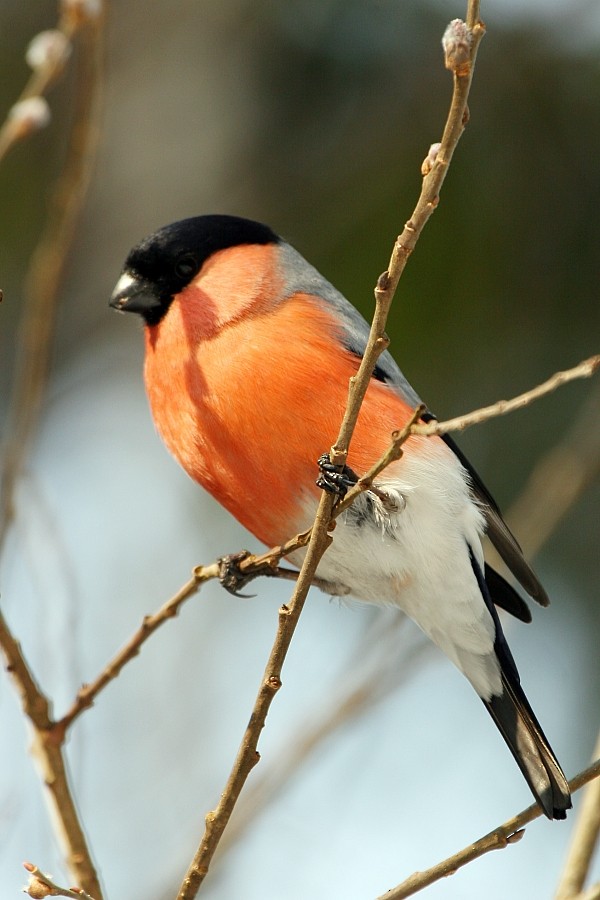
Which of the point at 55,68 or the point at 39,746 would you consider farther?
the point at 55,68

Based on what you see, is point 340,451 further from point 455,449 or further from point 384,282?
point 455,449

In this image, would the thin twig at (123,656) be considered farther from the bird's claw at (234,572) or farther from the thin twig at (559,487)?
the thin twig at (559,487)

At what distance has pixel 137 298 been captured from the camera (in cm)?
331

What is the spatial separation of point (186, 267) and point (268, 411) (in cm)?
78

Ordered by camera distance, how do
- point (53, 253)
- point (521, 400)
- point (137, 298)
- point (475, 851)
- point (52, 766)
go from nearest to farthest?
point (521, 400) → point (475, 851) → point (52, 766) → point (53, 253) → point (137, 298)

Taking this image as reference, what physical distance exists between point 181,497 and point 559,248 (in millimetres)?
2564

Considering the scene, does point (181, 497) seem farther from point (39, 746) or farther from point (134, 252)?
point (39, 746)

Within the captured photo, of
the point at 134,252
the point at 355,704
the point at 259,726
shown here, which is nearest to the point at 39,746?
the point at 259,726

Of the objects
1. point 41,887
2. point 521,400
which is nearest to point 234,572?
point 41,887

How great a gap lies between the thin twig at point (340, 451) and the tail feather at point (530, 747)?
89cm

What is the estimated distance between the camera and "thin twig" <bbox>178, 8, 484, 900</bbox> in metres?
1.65

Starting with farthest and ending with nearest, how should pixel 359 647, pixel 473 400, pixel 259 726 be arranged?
pixel 473 400, pixel 359 647, pixel 259 726

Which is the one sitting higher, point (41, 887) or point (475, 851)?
point (41, 887)

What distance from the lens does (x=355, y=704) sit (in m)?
2.78
